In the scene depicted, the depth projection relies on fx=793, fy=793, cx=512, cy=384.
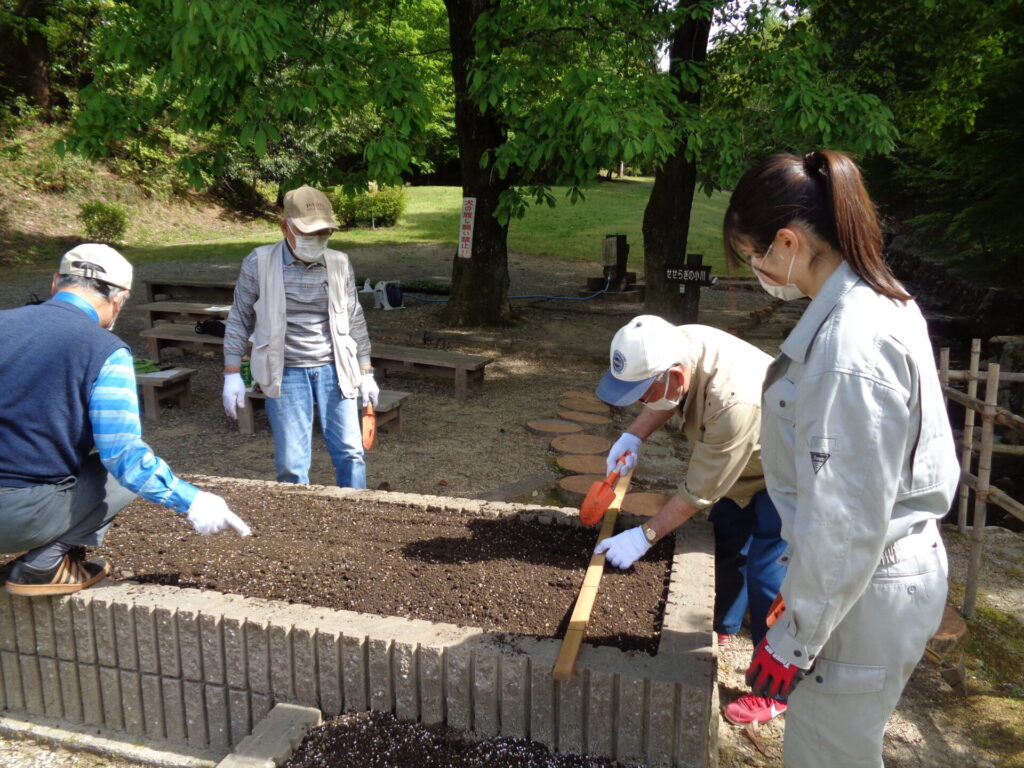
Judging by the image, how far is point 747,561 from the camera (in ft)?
9.73

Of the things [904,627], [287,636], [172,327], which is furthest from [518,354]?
[904,627]

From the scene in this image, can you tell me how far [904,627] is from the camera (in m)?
1.57

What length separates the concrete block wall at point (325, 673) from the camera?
2.21m

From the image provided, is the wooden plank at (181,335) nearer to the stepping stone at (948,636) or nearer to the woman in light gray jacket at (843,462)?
the stepping stone at (948,636)

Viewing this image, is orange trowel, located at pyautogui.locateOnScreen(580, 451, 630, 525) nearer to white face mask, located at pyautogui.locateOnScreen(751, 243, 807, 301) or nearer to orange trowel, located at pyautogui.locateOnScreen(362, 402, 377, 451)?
white face mask, located at pyautogui.locateOnScreen(751, 243, 807, 301)

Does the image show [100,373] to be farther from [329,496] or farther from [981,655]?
[981,655]

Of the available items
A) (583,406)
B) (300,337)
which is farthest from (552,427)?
(300,337)

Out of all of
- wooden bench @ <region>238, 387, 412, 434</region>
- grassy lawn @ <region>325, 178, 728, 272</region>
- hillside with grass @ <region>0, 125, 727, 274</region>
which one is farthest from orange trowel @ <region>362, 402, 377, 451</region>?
hillside with grass @ <region>0, 125, 727, 274</region>

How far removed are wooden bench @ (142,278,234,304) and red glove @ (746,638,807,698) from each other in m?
8.54

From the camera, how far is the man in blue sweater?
90.0 inches

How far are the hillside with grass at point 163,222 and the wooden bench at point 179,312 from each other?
7471 mm

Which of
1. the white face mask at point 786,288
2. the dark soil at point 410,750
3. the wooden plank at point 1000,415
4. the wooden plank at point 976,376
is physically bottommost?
the dark soil at point 410,750

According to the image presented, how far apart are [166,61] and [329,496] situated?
14.5 ft

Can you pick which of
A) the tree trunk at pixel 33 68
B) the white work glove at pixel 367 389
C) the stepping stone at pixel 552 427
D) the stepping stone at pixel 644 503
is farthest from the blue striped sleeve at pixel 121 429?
the tree trunk at pixel 33 68
